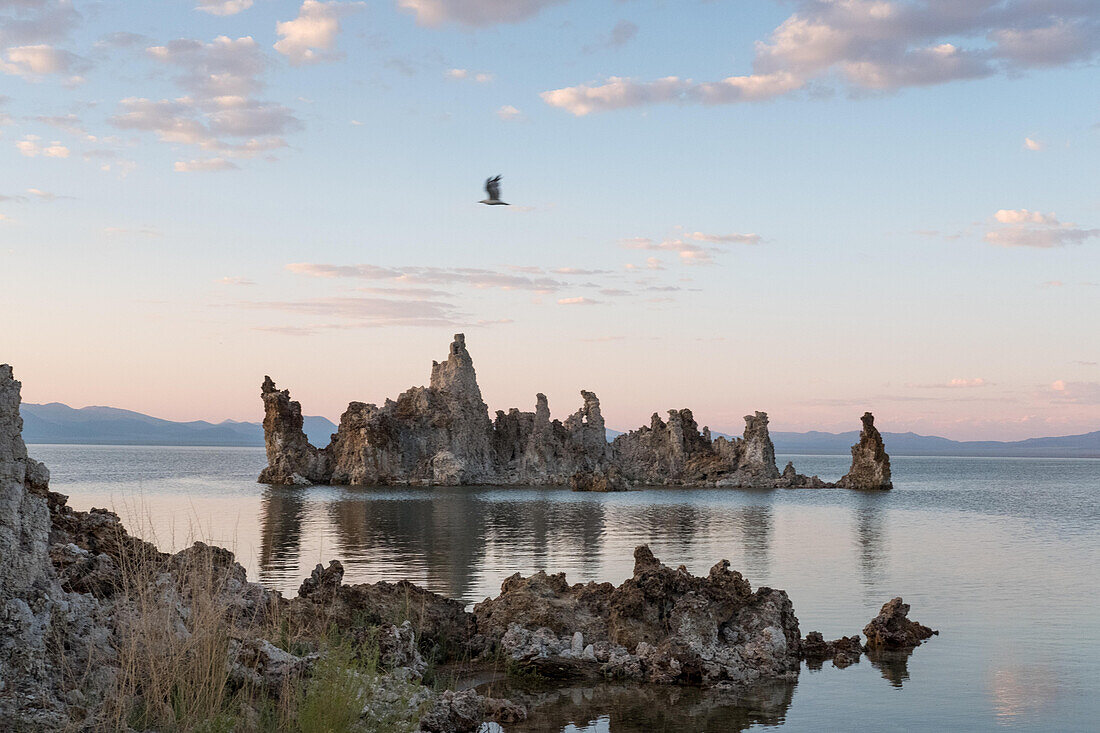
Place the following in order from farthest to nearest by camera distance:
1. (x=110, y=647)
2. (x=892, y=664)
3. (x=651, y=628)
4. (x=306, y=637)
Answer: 1. (x=892, y=664)
2. (x=651, y=628)
3. (x=306, y=637)
4. (x=110, y=647)

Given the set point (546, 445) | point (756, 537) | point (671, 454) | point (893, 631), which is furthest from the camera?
point (671, 454)

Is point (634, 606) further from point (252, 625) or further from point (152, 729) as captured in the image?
point (152, 729)

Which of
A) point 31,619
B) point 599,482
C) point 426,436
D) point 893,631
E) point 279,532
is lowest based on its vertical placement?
point 599,482

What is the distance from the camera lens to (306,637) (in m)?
15.1

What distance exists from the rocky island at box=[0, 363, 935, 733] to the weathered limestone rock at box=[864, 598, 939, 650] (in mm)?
41

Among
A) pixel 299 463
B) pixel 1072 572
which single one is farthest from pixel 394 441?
pixel 1072 572

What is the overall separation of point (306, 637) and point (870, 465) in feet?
354

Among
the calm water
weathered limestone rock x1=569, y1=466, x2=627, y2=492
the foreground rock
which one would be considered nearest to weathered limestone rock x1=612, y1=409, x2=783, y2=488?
weathered limestone rock x1=569, y1=466, x2=627, y2=492

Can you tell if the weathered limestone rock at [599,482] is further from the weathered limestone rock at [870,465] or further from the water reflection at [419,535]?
the weathered limestone rock at [870,465]

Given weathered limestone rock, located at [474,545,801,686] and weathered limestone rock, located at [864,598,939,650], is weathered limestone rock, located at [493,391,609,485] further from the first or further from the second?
weathered limestone rock, located at [474,545,801,686]

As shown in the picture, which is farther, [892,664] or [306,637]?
[892,664]

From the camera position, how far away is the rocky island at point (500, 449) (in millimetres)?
114188

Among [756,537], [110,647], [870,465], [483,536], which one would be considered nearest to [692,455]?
[870,465]

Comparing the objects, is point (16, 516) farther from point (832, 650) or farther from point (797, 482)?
point (797, 482)
